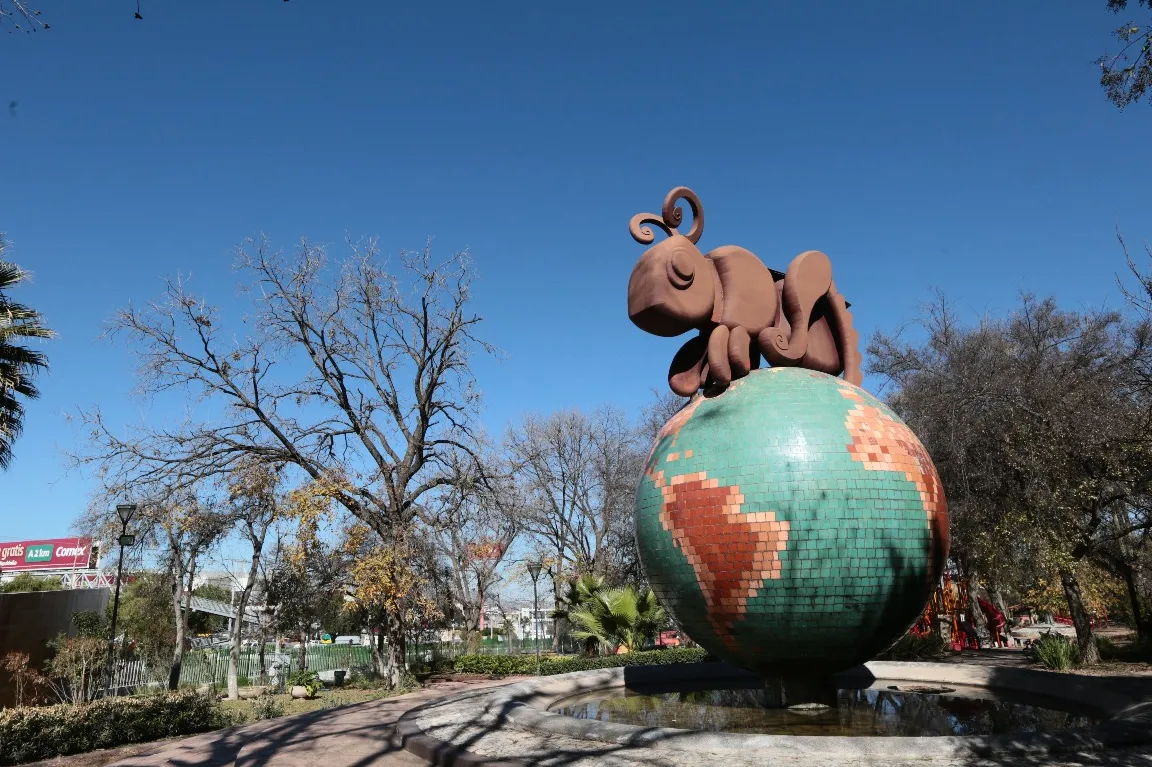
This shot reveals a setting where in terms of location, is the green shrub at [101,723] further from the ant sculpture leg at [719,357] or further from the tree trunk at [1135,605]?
the tree trunk at [1135,605]

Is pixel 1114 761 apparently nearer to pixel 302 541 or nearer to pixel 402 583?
pixel 402 583

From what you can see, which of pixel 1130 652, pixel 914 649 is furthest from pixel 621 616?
pixel 1130 652

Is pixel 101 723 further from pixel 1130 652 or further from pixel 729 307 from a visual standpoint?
pixel 1130 652

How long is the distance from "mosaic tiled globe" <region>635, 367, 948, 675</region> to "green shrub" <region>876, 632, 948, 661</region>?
456 inches

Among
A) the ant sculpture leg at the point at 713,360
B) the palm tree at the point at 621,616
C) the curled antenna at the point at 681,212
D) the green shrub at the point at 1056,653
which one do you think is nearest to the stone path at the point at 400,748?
the ant sculpture leg at the point at 713,360

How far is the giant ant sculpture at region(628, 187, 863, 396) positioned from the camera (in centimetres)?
868

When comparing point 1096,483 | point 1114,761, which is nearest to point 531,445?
point 1096,483

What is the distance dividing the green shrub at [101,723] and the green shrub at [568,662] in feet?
25.8

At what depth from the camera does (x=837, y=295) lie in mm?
9875

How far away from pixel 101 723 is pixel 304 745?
581 cm

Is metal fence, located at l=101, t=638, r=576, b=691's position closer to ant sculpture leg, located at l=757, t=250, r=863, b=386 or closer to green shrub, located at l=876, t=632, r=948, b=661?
green shrub, located at l=876, t=632, r=948, b=661

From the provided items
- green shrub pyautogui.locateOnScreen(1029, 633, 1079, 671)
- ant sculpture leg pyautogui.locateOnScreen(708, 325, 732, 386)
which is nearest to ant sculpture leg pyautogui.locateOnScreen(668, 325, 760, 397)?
ant sculpture leg pyautogui.locateOnScreen(708, 325, 732, 386)

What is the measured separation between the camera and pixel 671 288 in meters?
8.58

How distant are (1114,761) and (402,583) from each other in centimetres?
1660
